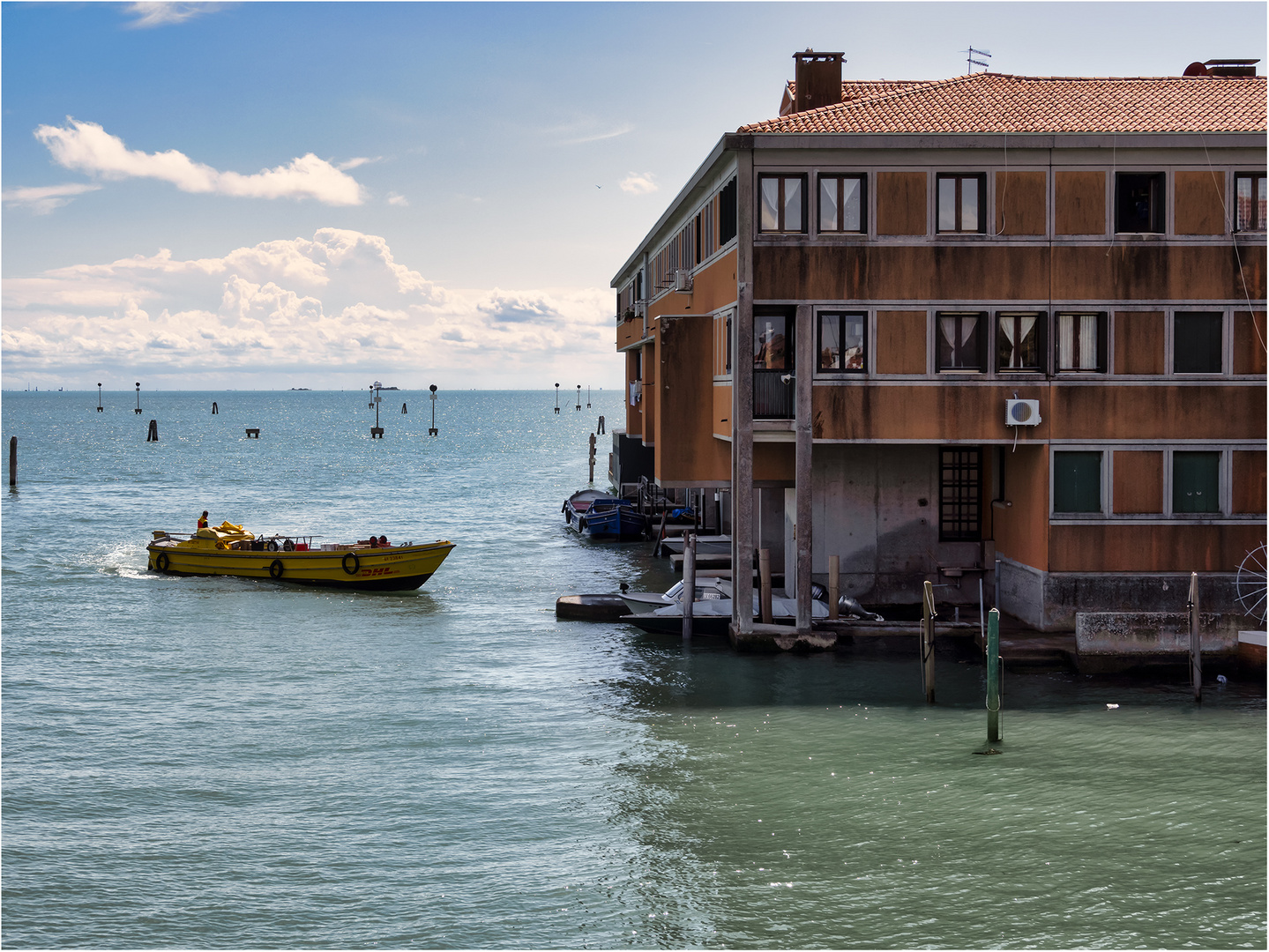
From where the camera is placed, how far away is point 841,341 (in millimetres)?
27031

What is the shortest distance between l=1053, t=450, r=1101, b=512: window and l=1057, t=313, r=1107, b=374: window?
1911mm

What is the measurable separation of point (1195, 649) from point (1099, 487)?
13.9 feet

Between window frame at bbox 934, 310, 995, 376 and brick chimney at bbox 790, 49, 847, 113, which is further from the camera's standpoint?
brick chimney at bbox 790, 49, 847, 113

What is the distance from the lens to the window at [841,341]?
26984mm

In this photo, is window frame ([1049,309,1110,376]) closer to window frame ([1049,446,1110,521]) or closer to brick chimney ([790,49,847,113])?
window frame ([1049,446,1110,521])

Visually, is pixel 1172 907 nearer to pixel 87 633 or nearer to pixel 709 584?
pixel 709 584

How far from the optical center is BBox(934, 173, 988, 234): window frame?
26641 millimetres

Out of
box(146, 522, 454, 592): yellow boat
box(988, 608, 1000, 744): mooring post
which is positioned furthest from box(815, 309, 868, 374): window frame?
box(146, 522, 454, 592): yellow boat

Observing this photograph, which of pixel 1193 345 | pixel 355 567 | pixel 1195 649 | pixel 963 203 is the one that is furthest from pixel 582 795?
pixel 355 567

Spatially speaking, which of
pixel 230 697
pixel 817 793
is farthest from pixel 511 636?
pixel 817 793

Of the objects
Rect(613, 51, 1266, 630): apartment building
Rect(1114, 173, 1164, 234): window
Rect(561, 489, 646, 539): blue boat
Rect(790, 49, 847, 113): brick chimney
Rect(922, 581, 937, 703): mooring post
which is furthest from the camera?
Rect(561, 489, 646, 539): blue boat

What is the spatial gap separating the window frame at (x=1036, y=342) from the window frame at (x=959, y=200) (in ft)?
6.31

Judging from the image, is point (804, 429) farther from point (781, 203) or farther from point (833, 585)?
point (781, 203)

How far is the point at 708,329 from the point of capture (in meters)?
29.6
